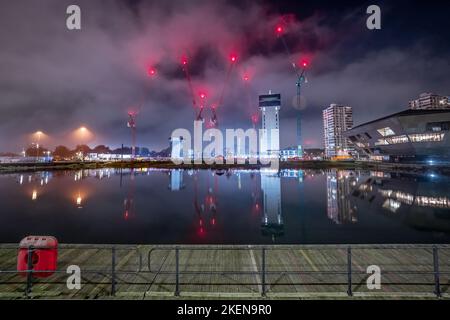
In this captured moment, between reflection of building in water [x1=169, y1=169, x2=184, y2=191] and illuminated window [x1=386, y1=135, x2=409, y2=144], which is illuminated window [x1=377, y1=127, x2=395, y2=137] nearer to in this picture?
illuminated window [x1=386, y1=135, x2=409, y2=144]

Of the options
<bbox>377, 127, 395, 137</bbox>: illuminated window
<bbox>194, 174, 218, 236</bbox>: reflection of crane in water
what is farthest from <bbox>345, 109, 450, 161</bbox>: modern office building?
<bbox>194, 174, 218, 236</bbox>: reflection of crane in water

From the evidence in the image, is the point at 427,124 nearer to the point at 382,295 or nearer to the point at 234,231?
the point at 234,231

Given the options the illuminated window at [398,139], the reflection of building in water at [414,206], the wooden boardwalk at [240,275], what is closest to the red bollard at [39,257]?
the wooden boardwalk at [240,275]

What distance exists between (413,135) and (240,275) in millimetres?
120491

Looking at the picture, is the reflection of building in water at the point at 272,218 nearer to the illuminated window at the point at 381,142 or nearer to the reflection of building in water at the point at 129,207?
the reflection of building in water at the point at 129,207

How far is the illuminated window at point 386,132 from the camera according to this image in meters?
108

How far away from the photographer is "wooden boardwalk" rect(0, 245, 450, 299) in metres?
7.73

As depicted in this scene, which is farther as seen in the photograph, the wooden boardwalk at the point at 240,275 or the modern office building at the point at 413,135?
the modern office building at the point at 413,135

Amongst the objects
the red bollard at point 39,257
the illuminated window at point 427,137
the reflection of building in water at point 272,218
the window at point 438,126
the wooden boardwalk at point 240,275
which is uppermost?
the window at point 438,126

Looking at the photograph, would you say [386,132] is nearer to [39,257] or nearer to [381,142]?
[381,142]

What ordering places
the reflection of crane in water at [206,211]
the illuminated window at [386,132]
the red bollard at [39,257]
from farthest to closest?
the illuminated window at [386,132] < the reflection of crane in water at [206,211] < the red bollard at [39,257]

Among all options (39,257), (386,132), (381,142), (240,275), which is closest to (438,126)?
(386,132)

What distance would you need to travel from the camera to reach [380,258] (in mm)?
10531
